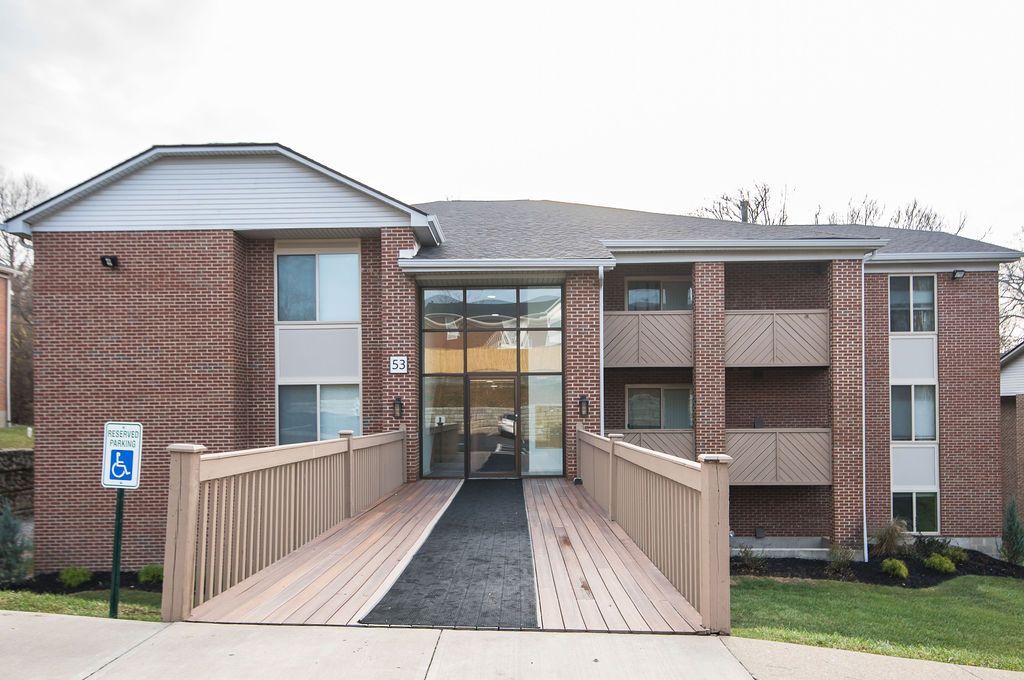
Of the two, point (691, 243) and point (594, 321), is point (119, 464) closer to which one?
point (594, 321)

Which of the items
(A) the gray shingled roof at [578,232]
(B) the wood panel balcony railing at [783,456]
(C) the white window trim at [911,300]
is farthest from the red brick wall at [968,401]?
(B) the wood panel balcony railing at [783,456]

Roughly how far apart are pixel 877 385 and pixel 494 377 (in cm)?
891

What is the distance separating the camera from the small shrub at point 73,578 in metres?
10.9

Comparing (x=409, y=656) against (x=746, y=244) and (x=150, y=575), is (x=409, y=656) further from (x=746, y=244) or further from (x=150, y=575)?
(x=746, y=244)

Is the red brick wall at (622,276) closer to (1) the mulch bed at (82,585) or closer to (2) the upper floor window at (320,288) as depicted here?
(2) the upper floor window at (320,288)

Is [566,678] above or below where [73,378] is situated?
below

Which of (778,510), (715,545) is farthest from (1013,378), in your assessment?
(715,545)

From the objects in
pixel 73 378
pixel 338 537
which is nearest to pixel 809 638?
pixel 338 537

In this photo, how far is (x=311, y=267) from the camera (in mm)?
12398

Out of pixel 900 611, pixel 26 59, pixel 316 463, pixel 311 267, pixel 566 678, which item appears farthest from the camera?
pixel 26 59

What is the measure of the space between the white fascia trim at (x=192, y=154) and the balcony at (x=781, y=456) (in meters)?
6.55

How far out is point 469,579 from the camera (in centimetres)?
527

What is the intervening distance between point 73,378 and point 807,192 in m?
29.7

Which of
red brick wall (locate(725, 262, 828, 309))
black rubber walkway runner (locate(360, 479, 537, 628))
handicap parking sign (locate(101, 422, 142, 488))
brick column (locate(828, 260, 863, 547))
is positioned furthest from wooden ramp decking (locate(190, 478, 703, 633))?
red brick wall (locate(725, 262, 828, 309))
